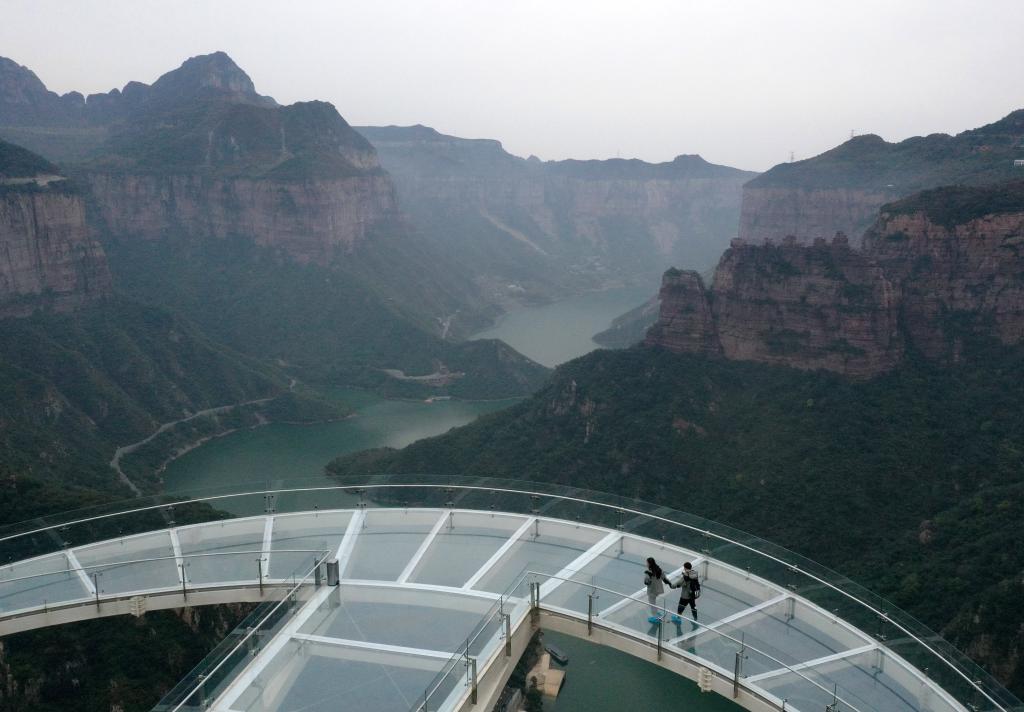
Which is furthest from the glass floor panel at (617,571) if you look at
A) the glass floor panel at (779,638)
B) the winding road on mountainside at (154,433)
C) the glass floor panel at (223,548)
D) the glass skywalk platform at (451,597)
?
the winding road on mountainside at (154,433)

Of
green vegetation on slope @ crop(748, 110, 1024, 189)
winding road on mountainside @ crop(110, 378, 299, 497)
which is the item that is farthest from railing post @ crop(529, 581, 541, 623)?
green vegetation on slope @ crop(748, 110, 1024, 189)

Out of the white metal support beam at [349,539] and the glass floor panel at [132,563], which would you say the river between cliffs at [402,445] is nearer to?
the white metal support beam at [349,539]

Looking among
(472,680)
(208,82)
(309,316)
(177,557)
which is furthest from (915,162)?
(208,82)

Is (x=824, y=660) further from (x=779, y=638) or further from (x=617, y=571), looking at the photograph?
(x=617, y=571)

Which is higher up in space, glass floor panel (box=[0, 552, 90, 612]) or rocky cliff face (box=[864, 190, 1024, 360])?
rocky cliff face (box=[864, 190, 1024, 360])

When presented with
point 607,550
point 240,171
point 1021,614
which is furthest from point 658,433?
point 240,171

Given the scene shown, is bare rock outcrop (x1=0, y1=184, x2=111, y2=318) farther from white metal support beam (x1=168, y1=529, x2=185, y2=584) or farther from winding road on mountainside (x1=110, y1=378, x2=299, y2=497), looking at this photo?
white metal support beam (x1=168, y1=529, x2=185, y2=584)

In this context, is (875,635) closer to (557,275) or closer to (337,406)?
(337,406)
